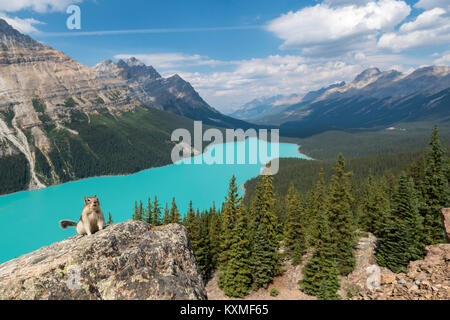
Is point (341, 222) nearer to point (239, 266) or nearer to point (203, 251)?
point (239, 266)

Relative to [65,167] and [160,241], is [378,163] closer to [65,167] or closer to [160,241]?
[160,241]

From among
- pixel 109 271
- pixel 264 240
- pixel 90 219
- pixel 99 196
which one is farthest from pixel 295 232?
pixel 99 196

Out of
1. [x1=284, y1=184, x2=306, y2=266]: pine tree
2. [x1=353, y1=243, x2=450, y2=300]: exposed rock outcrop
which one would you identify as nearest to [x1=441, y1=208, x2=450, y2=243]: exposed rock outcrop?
[x1=353, y1=243, x2=450, y2=300]: exposed rock outcrop

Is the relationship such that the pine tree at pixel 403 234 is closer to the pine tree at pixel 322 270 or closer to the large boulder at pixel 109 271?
the pine tree at pixel 322 270

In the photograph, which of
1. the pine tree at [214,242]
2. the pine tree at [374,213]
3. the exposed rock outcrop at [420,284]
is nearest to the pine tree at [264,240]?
the pine tree at [214,242]
